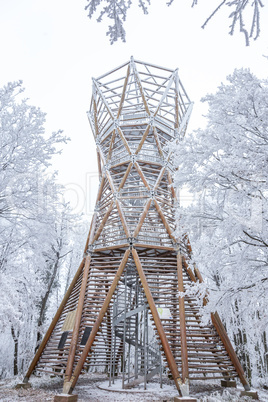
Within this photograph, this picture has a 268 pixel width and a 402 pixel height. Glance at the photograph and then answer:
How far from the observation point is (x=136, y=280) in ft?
38.8

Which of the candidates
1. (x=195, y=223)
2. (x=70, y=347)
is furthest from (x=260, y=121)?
(x=70, y=347)

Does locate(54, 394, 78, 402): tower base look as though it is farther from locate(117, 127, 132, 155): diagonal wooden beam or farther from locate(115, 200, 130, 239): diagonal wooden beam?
locate(117, 127, 132, 155): diagonal wooden beam

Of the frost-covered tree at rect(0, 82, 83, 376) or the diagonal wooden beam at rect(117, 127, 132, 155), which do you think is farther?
the diagonal wooden beam at rect(117, 127, 132, 155)

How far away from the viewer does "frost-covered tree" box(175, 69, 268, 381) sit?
5016mm

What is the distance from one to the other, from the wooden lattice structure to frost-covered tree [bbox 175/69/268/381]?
2059 mm

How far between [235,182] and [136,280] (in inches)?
300

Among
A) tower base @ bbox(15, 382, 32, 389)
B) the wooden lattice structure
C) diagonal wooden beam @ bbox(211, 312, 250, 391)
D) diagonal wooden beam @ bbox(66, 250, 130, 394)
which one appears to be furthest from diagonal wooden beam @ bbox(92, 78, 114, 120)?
tower base @ bbox(15, 382, 32, 389)

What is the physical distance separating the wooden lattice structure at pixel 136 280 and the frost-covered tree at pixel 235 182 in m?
2.06

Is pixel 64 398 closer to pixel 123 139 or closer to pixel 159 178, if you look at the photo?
pixel 159 178

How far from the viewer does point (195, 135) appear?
6.05 m

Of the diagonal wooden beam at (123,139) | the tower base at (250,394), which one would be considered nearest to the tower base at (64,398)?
the tower base at (250,394)

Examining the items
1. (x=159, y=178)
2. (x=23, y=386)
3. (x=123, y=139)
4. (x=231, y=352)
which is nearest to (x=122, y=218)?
(x=159, y=178)

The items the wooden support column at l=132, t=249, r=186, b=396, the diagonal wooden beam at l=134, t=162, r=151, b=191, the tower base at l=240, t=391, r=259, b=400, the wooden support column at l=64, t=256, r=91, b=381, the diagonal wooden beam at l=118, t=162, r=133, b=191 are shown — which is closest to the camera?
the wooden support column at l=132, t=249, r=186, b=396

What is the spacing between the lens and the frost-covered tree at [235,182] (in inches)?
197
